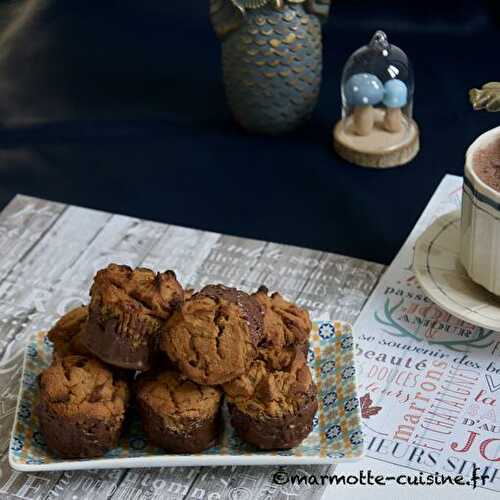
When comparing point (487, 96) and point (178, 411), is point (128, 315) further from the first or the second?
point (487, 96)

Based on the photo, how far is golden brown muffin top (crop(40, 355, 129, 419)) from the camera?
95cm

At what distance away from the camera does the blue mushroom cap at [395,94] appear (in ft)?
4.93

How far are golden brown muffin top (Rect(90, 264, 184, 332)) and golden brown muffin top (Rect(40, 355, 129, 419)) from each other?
0.05 meters

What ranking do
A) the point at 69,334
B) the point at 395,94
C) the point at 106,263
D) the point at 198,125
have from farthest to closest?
the point at 198,125, the point at 395,94, the point at 106,263, the point at 69,334

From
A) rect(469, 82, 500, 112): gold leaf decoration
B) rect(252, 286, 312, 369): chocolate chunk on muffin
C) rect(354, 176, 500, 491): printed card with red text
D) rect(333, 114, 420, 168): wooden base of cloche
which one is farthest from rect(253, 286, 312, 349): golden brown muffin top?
rect(333, 114, 420, 168): wooden base of cloche

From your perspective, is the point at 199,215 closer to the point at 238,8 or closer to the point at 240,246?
the point at 240,246

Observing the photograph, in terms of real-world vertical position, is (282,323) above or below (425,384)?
above

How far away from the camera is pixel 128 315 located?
3.09 feet

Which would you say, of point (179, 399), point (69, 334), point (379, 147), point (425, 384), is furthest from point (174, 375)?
point (379, 147)

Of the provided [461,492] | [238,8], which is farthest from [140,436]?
[238,8]

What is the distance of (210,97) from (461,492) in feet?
2.99

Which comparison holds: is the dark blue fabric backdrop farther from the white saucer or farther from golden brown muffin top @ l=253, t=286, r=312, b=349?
golden brown muffin top @ l=253, t=286, r=312, b=349

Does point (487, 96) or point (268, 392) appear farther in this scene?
point (487, 96)

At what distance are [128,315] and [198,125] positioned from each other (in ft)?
Answer: 2.44
